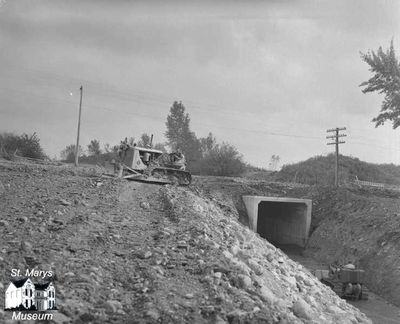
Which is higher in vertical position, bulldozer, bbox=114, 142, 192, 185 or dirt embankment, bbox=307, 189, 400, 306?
bulldozer, bbox=114, 142, 192, 185

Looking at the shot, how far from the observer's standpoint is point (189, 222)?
10.7 metres

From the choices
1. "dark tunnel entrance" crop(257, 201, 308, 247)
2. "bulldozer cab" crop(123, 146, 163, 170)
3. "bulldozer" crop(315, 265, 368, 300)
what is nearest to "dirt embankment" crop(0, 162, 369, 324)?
"bulldozer" crop(315, 265, 368, 300)

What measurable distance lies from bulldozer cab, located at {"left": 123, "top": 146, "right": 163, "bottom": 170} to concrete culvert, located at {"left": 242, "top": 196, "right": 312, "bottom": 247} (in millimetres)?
5811

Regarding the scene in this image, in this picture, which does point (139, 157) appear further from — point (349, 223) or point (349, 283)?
point (349, 223)

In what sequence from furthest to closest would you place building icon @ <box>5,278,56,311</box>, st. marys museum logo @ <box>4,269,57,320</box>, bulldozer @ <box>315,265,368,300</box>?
1. bulldozer @ <box>315,265,368,300</box>
2. building icon @ <box>5,278,56,311</box>
3. st. marys museum logo @ <box>4,269,57,320</box>

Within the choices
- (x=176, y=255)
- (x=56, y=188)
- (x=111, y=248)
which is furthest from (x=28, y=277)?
(x=56, y=188)

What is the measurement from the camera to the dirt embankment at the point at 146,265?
6.23 meters

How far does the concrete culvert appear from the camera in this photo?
21689mm

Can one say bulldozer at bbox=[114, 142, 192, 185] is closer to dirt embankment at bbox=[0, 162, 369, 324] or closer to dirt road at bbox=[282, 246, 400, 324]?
dirt embankment at bbox=[0, 162, 369, 324]

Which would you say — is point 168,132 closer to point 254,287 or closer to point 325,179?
point 325,179

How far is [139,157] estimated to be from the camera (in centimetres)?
1844

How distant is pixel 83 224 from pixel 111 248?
1.40 m

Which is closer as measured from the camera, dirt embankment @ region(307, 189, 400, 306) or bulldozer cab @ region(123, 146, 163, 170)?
dirt embankment @ region(307, 189, 400, 306)

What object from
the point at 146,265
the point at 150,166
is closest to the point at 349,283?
the point at 146,265
